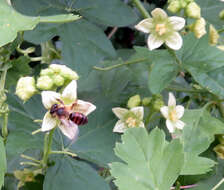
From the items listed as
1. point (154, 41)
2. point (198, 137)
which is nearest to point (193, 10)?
point (154, 41)

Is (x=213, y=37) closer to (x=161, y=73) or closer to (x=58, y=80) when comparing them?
(x=161, y=73)

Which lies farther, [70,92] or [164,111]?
[164,111]

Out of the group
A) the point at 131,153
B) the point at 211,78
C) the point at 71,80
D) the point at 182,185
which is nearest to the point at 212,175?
the point at 182,185

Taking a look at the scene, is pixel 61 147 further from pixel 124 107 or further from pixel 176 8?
pixel 176 8

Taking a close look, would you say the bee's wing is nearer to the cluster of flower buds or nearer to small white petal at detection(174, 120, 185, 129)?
the cluster of flower buds

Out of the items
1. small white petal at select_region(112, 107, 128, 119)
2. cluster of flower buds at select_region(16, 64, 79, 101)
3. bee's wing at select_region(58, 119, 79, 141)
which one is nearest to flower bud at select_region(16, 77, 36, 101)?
cluster of flower buds at select_region(16, 64, 79, 101)

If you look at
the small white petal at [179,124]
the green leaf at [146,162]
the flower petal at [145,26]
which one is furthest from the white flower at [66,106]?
the flower petal at [145,26]
